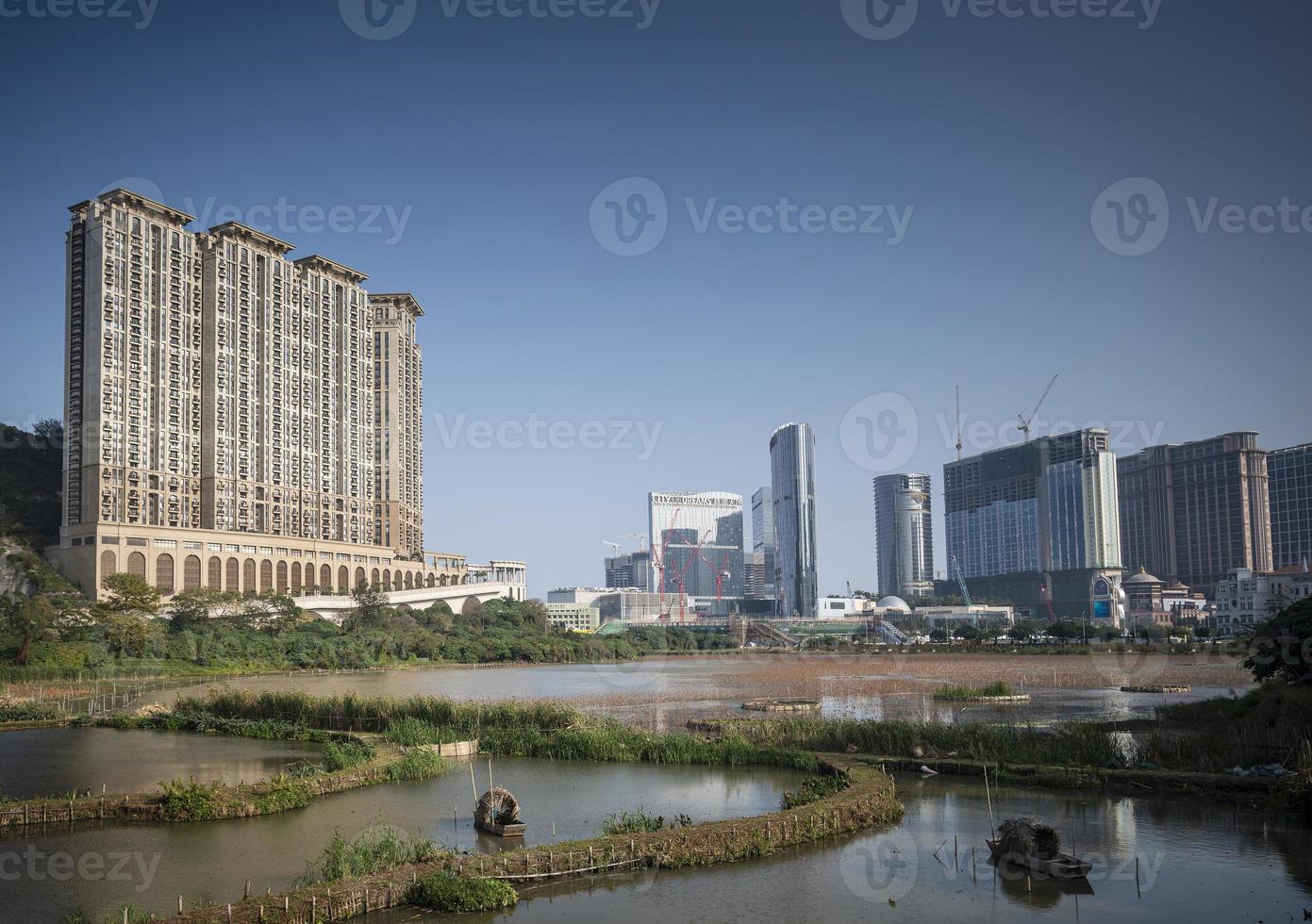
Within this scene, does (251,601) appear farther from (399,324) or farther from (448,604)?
(399,324)

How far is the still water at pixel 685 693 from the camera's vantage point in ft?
152

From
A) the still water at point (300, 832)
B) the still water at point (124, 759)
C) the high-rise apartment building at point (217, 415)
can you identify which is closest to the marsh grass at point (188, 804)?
the still water at point (300, 832)

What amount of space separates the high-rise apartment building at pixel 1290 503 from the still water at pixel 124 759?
20476cm

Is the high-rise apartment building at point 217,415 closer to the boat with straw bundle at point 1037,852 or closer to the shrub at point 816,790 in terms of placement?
the shrub at point 816,790

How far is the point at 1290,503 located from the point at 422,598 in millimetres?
171574

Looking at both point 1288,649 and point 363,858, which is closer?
point 363,858

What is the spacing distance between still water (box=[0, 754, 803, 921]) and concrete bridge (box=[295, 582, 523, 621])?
71427 mm

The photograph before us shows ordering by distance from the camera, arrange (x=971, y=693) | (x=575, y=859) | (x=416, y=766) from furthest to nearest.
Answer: (x=971, y=693) < (x=416, y=766) < (x=575, y=859)

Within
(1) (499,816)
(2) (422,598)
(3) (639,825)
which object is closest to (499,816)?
(1) (499,816)

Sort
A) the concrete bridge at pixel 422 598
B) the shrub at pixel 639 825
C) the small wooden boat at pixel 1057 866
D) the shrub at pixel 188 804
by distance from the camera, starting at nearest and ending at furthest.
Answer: the small wooden boat at pixel 1057 866 < the shrub at pixel 639 825 < the shrub at pixel 188 804 < the concrete bridge at pixel 422 598

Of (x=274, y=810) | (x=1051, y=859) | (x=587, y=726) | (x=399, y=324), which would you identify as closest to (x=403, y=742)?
(x=587, y=726)

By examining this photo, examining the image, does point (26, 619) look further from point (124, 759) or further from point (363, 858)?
point (363, 858)

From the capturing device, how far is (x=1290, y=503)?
641 feet

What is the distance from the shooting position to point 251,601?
9050 cm
